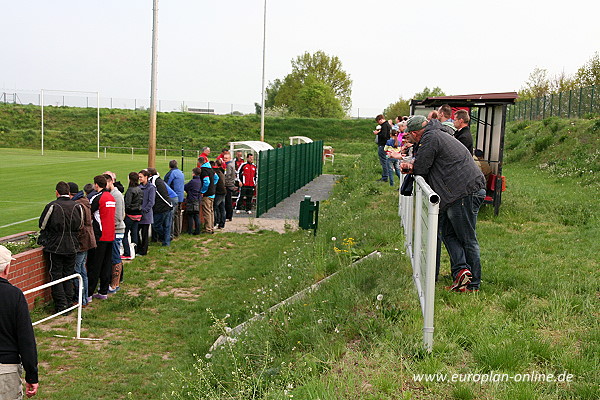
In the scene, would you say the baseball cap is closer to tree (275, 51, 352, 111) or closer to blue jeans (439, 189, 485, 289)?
blue jeans (439, 189, 485, 289)

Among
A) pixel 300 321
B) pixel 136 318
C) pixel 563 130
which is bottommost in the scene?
pixel 136 318

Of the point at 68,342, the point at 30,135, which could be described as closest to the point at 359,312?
the point at 68,342

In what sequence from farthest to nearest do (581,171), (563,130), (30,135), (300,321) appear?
(30,135)
(563,130)
(581,171)
(300,321)

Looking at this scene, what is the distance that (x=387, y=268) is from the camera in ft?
24.1

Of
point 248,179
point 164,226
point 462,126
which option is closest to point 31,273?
point 164,226

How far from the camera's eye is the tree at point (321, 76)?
92750 mm

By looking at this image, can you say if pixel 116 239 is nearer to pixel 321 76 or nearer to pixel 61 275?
pixel 61 275

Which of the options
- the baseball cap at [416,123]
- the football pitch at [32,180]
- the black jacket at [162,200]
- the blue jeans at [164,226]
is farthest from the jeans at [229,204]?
the baseball cap at [416,123]

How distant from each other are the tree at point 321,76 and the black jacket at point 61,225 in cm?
8375

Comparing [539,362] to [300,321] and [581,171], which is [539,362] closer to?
[300,321]

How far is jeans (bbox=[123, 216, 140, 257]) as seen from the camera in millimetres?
12801

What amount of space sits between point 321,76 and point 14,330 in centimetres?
9037

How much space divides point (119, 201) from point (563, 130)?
20632 millimetres

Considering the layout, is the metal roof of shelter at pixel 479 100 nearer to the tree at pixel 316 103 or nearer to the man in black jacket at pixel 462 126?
the man in black jacket at pixel 462 126
